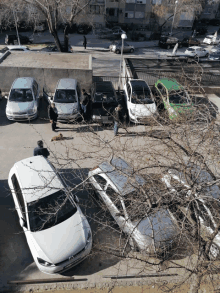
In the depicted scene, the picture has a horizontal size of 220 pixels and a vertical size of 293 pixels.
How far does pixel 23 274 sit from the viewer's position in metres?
5.61

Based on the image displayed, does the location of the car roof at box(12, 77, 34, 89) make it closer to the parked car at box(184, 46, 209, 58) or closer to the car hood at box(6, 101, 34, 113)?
the car hood at box(6, 101, 34, 113)

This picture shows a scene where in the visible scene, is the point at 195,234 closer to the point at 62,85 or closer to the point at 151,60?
the point at 62,85

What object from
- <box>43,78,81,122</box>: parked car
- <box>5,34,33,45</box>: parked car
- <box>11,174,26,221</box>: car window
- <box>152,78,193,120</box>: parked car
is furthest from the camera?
<box>5,34,33,45</box>: parked car

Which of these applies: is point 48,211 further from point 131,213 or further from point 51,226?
point 131,213

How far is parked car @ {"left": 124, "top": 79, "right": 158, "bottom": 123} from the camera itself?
11.4m

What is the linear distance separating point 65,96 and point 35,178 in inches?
251

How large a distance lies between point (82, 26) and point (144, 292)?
3736cm

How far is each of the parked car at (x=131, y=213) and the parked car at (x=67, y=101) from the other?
470 centimetres

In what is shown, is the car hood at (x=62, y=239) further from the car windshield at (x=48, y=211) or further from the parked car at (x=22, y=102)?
the parked car at (x=22, y=102)

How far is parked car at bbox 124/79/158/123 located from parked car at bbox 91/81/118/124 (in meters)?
0.89

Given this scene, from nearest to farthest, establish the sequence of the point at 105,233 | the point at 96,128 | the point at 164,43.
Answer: the point at 105,233
the point at 96,128
the point at 164,43

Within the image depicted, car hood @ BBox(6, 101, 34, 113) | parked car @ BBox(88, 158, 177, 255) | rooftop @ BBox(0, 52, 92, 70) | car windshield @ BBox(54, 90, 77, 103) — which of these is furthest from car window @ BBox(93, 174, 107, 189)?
rooftop @ BBox(0, 52, 92, 70)

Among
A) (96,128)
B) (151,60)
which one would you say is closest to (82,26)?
(151,60)

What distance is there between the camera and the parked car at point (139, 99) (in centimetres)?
1144
